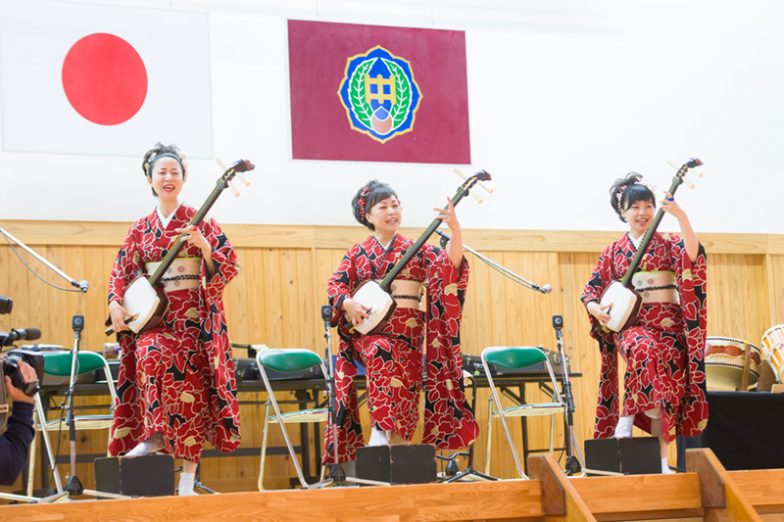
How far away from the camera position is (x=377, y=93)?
6.74 m

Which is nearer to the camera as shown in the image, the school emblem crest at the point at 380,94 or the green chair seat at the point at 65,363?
the green chair seat at the point at 65,363

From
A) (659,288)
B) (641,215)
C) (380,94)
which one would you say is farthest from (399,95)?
(659,288)

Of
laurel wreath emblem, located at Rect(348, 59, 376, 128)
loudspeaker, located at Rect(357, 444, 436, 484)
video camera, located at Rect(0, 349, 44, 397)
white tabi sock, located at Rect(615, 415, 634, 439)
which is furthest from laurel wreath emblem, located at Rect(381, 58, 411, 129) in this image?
video camera, located at Rect(0, 349, 44, 397)

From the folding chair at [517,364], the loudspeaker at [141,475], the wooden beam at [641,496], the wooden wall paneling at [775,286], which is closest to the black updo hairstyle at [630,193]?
the folding chair at [517,364]

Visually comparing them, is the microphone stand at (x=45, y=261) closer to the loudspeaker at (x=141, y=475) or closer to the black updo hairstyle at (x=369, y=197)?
the black updo hairstyle at (x=369, y=197)

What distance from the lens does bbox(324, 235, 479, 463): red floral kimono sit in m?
4.53

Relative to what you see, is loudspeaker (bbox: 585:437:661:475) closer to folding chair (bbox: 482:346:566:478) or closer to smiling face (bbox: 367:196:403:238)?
folding chair (bbox: 482:346:566:478)

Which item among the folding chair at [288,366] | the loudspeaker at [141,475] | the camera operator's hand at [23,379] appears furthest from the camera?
the folding chair at [288,366]

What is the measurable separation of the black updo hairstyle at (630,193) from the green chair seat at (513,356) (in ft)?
3.28

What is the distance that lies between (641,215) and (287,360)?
6.38ft

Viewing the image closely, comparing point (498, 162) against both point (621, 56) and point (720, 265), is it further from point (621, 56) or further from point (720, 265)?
point (720, 265)

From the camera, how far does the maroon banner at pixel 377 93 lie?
6605mm

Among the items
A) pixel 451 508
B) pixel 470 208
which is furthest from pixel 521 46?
pixel 451 508

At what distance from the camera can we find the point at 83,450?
6.00m
